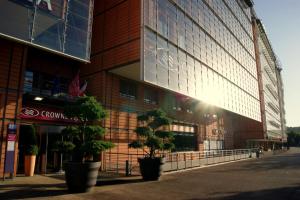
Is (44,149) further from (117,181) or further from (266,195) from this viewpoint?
(266,195)

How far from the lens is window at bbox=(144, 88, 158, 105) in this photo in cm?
2408

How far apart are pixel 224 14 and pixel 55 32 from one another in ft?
96.8

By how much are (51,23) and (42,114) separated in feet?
18.4

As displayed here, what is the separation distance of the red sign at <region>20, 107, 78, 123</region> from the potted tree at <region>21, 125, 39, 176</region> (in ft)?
2.66

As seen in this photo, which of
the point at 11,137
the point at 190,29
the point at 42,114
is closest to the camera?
the point at 11,137

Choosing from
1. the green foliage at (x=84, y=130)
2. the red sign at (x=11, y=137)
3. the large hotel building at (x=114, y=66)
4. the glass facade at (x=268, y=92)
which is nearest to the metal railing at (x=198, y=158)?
the large hotel building at (x=114, y=66)

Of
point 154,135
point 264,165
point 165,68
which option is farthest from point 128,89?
point 264,165

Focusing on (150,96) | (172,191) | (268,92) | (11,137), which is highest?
(268,92)

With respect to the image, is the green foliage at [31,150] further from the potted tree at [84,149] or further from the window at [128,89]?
the window at [128,89]

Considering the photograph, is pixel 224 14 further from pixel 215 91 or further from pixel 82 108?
pixel 82 108

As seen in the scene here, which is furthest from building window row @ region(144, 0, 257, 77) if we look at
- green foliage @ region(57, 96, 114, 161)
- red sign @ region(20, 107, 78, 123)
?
green foliage @ region(57, 96, 114, 161)

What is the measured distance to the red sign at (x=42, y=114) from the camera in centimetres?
1551

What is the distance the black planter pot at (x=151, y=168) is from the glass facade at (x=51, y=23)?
7.97 meters

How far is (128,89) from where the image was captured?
22188mm
